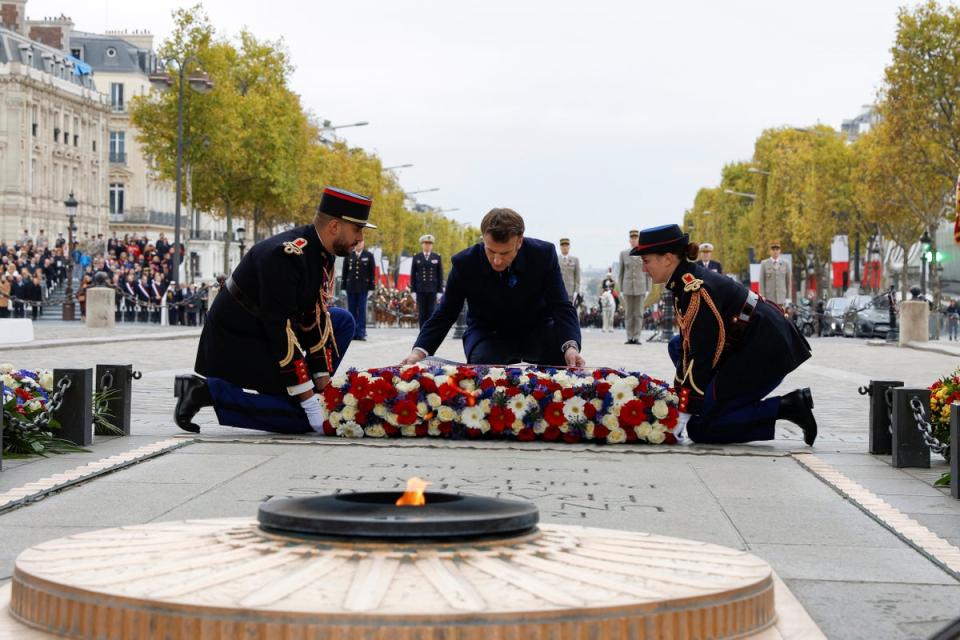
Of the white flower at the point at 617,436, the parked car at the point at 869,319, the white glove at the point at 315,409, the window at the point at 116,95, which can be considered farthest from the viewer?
the window at the point at 116,95

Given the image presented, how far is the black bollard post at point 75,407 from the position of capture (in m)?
9.05

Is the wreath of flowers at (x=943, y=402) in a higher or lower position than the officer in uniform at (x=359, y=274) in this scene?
lower

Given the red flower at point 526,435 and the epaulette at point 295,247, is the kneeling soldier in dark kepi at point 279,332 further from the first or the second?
the red flower at point 526,435

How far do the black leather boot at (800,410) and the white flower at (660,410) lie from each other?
79 centimetres

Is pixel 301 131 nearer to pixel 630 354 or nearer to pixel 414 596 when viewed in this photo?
pixel 630 354

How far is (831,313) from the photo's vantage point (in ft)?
177

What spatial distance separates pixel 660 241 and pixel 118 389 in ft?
12.2

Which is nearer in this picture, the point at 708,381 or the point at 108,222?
the point at 708,381

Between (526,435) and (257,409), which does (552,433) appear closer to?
(526,435)

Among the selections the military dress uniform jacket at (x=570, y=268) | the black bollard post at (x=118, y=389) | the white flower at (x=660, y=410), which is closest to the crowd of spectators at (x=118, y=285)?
the military dress uniform jacket at (x=570, y=268)

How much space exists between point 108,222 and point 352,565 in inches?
4137

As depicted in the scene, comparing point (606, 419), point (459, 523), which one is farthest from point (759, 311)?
point (459, 523)

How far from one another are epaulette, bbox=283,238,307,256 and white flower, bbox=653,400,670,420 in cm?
243

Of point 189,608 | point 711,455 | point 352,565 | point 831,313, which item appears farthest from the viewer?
point 831,313
